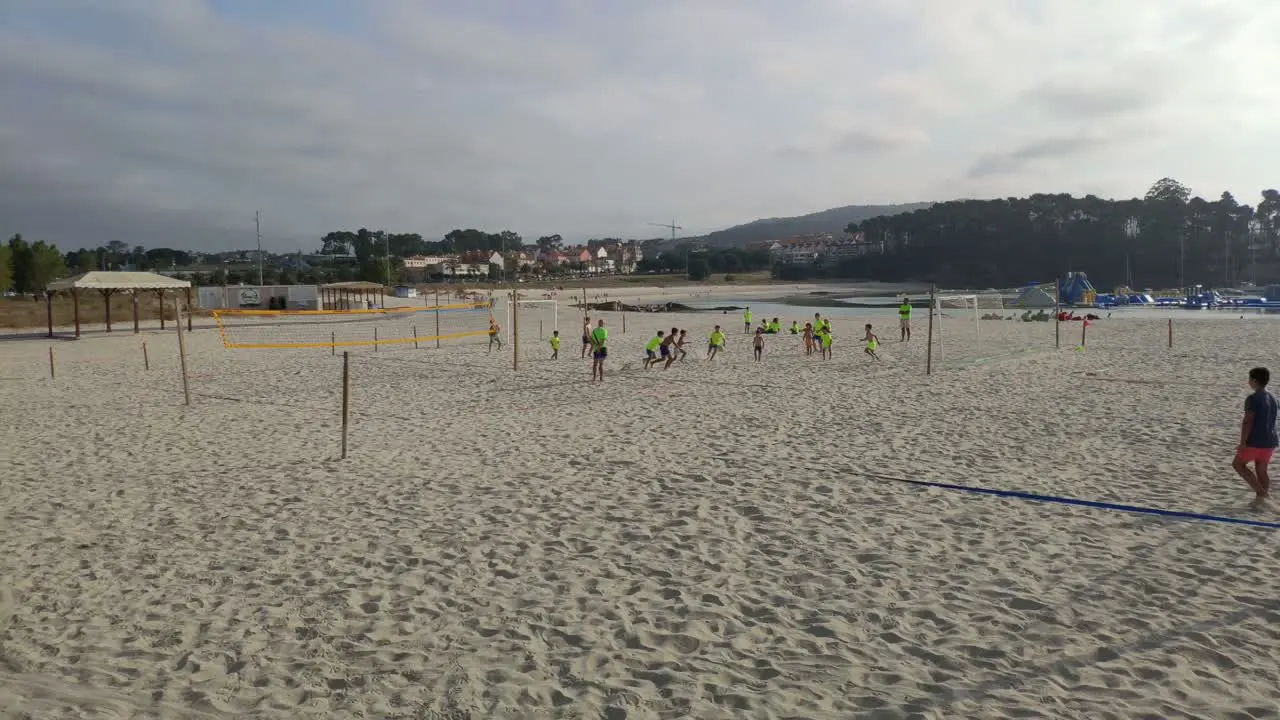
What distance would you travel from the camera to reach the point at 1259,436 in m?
5.93

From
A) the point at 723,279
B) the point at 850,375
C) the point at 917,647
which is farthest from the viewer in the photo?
the point at 723,279

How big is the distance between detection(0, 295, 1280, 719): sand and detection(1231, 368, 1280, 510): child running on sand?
0.73ft

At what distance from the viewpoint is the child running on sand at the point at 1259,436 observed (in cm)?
588

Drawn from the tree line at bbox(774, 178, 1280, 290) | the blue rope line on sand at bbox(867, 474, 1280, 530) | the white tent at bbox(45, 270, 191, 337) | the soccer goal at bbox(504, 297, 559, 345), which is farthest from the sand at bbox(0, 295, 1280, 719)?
the tree line at bbox(774, 178, 1280, 290)

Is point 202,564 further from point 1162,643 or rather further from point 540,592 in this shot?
point 1162,643

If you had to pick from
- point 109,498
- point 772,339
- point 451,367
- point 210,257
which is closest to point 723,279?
point 772,339

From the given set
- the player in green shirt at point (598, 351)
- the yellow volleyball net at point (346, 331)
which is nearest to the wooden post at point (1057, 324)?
the player in green shirt at point (598, 351)

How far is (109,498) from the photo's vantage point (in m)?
6.84

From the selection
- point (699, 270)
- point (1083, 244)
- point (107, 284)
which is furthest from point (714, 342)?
point (1083, 244)

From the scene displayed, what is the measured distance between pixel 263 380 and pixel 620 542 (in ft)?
39.8

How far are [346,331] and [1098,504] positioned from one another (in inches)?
1137

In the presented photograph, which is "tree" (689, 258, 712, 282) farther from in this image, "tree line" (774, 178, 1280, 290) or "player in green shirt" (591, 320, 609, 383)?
"player in green shirt" (591, 320, 609, 383)

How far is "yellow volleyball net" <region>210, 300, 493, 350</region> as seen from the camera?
23439 mm

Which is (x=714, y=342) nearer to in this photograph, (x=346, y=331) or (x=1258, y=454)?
(x=1258, y=454)
